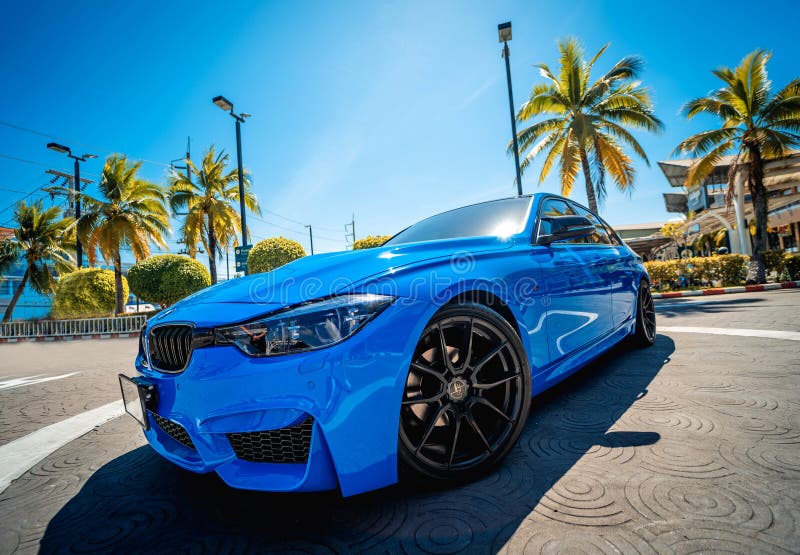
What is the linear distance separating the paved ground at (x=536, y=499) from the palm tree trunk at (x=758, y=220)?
1437 centimetres

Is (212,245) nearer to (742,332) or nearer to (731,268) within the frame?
(742,332)

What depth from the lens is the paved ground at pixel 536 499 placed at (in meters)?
1.21

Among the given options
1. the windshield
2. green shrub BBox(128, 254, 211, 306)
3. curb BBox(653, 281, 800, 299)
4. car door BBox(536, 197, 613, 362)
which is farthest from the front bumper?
green shrub BBox(128, 254, 211, 306)

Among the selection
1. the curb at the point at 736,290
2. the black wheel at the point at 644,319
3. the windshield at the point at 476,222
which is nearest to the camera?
the windshield at the point at 476,222

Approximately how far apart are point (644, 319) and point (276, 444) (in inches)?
157

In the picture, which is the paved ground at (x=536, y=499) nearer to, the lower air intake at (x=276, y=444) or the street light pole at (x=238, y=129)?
the lower air intake at (x=276, y=444)

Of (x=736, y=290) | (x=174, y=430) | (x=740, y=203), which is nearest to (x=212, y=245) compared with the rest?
(x=174, y=430)

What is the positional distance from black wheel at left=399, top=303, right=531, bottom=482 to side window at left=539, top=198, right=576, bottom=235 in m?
1.09

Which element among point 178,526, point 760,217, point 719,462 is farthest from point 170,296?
point 760,217

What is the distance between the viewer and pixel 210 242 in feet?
70.0

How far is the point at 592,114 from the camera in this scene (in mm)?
14000

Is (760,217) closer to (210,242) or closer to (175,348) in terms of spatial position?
(175,348)

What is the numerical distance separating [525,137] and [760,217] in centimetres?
892

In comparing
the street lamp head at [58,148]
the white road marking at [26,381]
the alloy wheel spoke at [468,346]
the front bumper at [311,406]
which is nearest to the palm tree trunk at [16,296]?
the street lamp head at [58,148]
